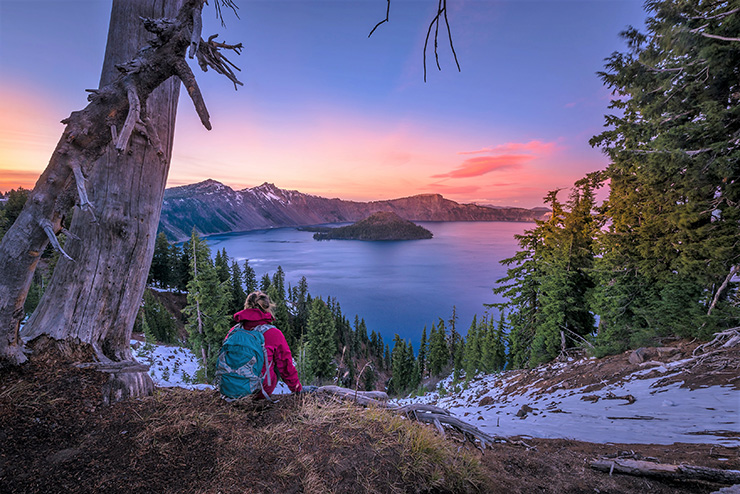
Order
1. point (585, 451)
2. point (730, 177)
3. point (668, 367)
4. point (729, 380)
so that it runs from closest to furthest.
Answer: point (585, 451), point (729, 380), point (668, 367), point (730, 177)

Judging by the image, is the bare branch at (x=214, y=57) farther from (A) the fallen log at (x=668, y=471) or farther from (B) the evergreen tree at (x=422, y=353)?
(B) the evergreen tree at (x=422, y=353)

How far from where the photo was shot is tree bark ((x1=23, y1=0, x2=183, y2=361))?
2660 millimetres

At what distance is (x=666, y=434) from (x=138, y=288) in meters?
7.02

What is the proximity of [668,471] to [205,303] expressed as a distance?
17940mm

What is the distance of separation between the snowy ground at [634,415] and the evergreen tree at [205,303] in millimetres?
14407

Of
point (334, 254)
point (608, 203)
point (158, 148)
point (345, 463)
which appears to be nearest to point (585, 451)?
point (345, 463)

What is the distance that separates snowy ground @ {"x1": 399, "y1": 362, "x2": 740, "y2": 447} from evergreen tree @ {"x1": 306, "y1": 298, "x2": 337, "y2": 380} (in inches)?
784

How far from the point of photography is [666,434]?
12.8 feet

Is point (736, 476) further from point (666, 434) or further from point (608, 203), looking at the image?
point (608, 203)

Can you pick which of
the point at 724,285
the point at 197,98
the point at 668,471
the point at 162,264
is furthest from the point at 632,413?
the point at 162,264

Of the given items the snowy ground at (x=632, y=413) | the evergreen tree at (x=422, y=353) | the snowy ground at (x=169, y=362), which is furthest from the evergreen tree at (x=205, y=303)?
the evergreen tree at (x=422, y=353)

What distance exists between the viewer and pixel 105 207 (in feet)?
8.87

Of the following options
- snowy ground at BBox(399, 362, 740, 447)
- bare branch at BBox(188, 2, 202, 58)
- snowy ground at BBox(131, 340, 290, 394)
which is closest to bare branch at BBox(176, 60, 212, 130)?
bare branch at BBox(188, 2, 202, 58)

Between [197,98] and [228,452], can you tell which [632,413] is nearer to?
[228,452]
